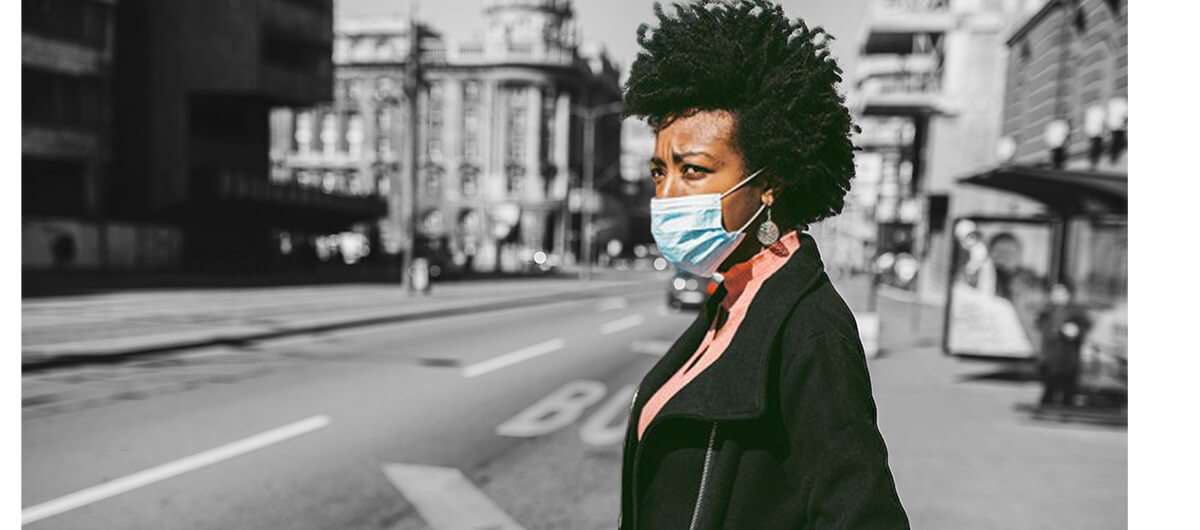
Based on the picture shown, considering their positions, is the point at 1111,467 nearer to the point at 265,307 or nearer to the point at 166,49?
the point at 265,307

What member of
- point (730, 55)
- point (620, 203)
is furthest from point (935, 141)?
point (620, 203)

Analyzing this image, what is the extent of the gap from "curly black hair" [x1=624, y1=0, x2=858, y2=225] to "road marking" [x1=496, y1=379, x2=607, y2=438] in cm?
640

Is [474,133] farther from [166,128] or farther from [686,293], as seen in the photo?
[686,293]

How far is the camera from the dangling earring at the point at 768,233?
1.86 m

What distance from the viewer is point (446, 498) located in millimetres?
5871

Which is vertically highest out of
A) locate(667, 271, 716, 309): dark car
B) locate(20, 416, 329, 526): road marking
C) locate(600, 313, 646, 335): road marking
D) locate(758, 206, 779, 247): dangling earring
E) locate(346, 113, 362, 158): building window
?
locate(346, 113, 362, 158): building window

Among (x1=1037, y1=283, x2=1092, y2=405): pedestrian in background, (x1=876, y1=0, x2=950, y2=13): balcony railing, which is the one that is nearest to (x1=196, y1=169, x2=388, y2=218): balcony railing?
(x1=876, y1=0, x2=950, y2=13): balcony railing

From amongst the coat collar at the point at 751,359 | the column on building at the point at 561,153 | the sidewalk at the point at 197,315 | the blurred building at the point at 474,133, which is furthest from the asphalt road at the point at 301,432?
the column on building at the point at 561,153

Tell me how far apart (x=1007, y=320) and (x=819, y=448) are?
1115cm

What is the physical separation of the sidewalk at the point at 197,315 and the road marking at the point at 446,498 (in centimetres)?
628

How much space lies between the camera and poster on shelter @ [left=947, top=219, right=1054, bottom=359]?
11.5 meters

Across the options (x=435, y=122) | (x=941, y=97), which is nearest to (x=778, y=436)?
(x=941, y=97)

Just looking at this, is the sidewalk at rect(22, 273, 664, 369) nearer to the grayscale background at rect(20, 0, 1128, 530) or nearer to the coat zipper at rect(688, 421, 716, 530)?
the grayscale background at rect(20, 0, 1128, 530)

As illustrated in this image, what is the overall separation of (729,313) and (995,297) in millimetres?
11037
